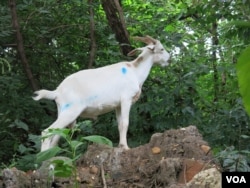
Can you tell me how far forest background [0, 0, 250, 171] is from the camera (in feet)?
18.0

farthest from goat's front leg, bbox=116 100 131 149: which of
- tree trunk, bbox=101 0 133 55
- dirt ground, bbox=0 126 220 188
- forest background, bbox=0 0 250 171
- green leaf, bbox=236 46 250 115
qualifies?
green leaf, bbox=236 46 250 115

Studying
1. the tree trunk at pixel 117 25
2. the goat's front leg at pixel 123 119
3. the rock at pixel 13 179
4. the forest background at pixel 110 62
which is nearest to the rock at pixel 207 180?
the rock at pixel 13 179

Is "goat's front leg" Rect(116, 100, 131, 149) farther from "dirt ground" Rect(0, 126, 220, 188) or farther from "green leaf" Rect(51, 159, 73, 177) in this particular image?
"green leaf" Rect(51, 159, 73, 177)

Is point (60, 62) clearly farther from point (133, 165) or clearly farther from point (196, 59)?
point (133, 165)

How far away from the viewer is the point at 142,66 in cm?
446

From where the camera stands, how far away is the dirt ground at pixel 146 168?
2875mm

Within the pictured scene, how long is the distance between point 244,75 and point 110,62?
5796 millimetres

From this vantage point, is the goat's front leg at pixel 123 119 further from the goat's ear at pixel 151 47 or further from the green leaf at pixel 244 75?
→ the green leaf at pixel 244 75

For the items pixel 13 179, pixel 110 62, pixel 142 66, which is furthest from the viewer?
pixel 110 62

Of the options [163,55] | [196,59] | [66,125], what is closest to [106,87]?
[66,125]

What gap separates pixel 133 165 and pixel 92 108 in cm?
88

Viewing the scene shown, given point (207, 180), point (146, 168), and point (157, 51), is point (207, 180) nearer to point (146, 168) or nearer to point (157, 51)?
point (146, 168)

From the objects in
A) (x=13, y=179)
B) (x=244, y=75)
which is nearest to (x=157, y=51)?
(x=13, y=179)

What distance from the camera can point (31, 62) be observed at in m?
6.52
